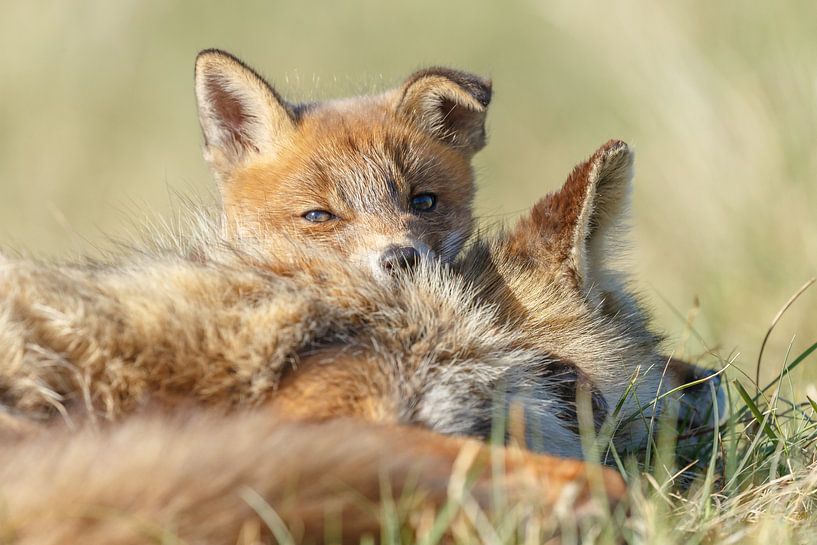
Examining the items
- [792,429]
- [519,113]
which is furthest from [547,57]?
[792,429]

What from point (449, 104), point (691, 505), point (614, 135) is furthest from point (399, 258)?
point (614, 135)

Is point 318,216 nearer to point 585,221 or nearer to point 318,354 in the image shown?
point 585,221

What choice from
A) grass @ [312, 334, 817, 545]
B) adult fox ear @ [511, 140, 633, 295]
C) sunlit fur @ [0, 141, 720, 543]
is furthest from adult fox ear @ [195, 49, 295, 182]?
grass @ [312, 334, 817, 545]

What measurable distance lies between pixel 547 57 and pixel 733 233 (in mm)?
5639

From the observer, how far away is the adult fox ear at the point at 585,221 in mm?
3133

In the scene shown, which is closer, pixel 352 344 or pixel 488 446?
pixel 488 446

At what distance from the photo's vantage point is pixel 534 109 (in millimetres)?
10406

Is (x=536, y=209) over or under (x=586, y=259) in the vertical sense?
over

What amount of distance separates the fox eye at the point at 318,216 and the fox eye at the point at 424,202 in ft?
1.45

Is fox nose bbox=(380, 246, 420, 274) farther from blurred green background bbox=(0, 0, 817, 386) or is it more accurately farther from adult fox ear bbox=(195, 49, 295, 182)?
adult fox ear bbox=(195, 49, 295, 182)

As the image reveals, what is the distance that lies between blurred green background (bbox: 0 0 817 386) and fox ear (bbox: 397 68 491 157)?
1.19ft

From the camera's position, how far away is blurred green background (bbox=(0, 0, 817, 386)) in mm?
5660

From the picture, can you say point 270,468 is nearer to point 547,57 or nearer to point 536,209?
point 536,209

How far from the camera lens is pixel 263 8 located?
1235 centimetres
